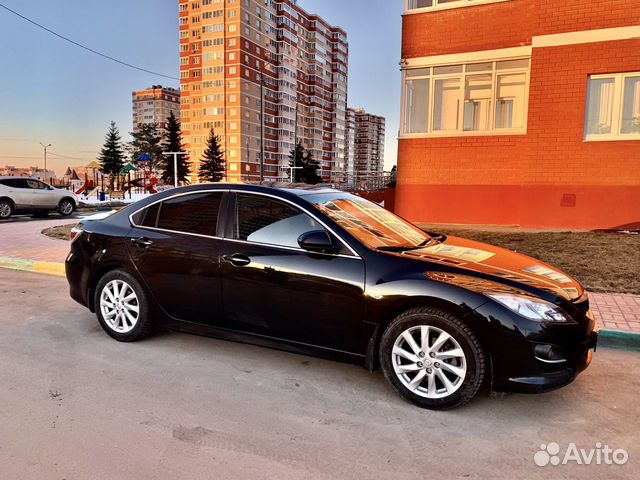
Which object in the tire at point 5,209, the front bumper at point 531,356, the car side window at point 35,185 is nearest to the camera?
the front bumper at point 531,356

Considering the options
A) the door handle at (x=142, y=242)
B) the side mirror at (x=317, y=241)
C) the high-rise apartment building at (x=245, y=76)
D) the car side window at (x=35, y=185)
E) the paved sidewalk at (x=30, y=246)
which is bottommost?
the paved sidewalk at (x=30, y=246)

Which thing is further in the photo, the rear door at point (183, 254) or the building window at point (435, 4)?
the building window at point (435, 4)

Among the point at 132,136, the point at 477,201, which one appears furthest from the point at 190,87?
the point at 477,201

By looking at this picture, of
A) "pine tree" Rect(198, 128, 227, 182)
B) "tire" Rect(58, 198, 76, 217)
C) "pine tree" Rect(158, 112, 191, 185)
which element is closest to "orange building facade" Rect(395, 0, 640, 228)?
"tire" Rect(58, 198, 76, 217)

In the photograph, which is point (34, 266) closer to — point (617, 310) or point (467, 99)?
point (617, 310)

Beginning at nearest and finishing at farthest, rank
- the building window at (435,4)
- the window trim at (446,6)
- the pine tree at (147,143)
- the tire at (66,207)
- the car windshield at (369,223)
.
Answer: the car windshield at (369,223) < the window trim at (446,6) < the building window at (435,4) < the tire at (66,207) < the pine tree at (147,143)

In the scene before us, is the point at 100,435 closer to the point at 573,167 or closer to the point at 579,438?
the point at 579,438

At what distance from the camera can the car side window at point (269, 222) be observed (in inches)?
151

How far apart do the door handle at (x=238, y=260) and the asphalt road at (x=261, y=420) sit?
896mm

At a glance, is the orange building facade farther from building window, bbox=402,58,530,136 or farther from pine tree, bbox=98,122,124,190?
pine tree, bbox=98,122,124,190

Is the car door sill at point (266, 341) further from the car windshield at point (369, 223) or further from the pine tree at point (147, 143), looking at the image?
the pine tree at point (147, 143)

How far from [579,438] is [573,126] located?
11201 millimetres

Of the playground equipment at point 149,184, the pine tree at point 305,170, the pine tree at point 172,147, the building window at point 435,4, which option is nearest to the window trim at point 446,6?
the building window at point 435,4

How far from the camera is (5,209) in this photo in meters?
17.4
